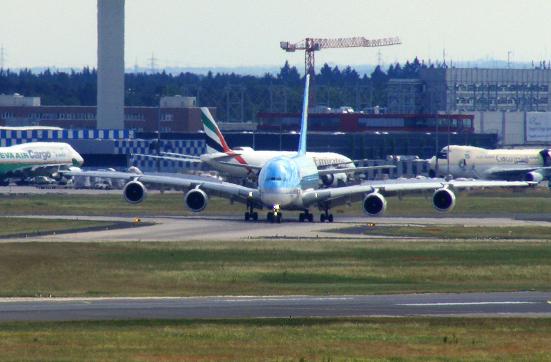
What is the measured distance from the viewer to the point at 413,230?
7900cm

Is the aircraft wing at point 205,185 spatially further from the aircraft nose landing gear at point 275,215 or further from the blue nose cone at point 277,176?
the blue nose cone at point 277,176

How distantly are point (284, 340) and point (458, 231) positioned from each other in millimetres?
45582

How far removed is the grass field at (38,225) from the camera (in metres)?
75.1

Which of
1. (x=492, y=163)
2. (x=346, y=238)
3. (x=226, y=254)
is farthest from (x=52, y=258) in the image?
(x=492, y=163)

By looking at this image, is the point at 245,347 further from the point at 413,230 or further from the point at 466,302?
the point at 413,230

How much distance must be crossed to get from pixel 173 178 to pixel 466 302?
47.0 meters

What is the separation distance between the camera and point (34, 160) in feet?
477

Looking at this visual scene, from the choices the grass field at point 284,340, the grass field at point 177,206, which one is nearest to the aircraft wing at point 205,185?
the grass field at point 177,206

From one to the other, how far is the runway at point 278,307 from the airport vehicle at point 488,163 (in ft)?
365

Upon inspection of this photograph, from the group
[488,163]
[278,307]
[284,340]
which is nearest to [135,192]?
[278,307]

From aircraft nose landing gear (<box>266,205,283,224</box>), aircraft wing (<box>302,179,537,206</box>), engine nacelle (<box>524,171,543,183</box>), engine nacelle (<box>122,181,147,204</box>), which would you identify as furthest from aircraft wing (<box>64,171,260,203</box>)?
engine nacelle (<box>524,171,543,183</box>)

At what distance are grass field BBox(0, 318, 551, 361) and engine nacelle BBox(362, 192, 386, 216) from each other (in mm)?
45432

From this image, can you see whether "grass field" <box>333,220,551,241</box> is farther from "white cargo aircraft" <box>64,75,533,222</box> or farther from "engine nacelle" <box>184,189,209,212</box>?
"engine nacelle" <box>184,189,209,212</box>

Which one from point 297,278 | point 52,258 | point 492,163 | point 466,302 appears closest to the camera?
point 466,302
